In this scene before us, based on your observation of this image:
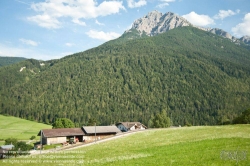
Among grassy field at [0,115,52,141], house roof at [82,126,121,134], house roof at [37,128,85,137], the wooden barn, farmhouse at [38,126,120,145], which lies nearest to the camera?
the wooden barn

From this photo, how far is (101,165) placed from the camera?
83.2 ft

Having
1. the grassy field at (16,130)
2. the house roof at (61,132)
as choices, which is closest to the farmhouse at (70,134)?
the house roof at (61,132)

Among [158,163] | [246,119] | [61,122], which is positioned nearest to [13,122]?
[61,122]

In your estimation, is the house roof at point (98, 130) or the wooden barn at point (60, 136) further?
the house roof at point (98, 130)

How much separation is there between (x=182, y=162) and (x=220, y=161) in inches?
142

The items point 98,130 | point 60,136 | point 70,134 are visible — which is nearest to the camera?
point 60,136

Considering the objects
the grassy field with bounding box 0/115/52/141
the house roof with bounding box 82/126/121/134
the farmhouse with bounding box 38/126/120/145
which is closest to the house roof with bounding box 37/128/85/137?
the farmhouse with bounding box 38/126/120/145

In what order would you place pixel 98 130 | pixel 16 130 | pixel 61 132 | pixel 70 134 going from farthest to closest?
pixel 16 130 < pixel 98 130 < pixel 61 132 < pixel 70 134

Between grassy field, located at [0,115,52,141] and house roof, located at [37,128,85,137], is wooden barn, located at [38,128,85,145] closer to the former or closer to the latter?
house roof, located at [37,128,85,137]

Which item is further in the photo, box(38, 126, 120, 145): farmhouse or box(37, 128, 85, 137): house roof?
box(37, 128, 85, 137): house roof

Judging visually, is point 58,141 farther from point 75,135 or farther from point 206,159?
point 206,159

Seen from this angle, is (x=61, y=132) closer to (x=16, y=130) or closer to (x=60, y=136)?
(x=60, y=136)

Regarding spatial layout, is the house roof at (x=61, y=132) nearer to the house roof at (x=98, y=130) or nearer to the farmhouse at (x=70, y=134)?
the farmhouse at (x=70, y=134)

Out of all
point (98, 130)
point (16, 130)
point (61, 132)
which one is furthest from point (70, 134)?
point (16, 130)
